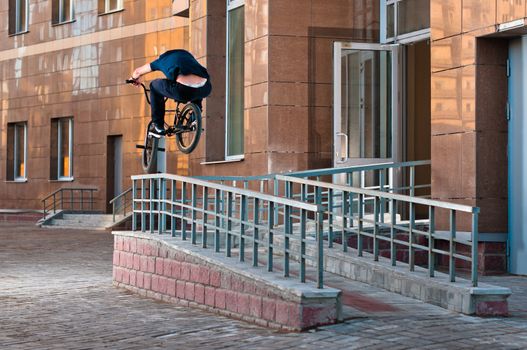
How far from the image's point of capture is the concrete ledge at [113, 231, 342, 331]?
9.51 meters

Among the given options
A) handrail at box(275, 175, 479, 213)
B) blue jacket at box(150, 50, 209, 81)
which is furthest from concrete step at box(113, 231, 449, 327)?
blue jacket at box(150, 50, 209, 81)

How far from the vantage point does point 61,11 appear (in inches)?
1346

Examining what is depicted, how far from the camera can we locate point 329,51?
18734 millimetres

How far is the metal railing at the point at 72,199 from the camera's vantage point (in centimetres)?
3212

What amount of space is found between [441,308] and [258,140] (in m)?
8.77

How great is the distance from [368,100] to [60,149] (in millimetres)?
18097

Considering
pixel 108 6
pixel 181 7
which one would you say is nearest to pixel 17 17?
pixel 108 6

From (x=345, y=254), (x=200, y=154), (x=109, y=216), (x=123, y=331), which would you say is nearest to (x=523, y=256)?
(x=345, y=254)

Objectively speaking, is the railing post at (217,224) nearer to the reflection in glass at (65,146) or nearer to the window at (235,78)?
the window at (235,78)

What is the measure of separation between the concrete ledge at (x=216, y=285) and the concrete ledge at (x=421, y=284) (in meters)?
0.52

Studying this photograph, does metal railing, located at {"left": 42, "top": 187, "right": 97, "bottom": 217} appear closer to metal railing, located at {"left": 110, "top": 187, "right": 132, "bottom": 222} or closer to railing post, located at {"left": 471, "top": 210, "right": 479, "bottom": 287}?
metal railing, located at {"left": 110, "top": 187, "right": 132, "bottom": 222}

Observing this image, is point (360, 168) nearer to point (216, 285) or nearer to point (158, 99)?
point (158, 99)

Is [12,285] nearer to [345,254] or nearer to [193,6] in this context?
[345,254]

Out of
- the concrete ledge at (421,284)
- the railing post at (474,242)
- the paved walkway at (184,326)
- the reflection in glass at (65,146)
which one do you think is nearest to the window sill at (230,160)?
the paved walkway at (184,326)
